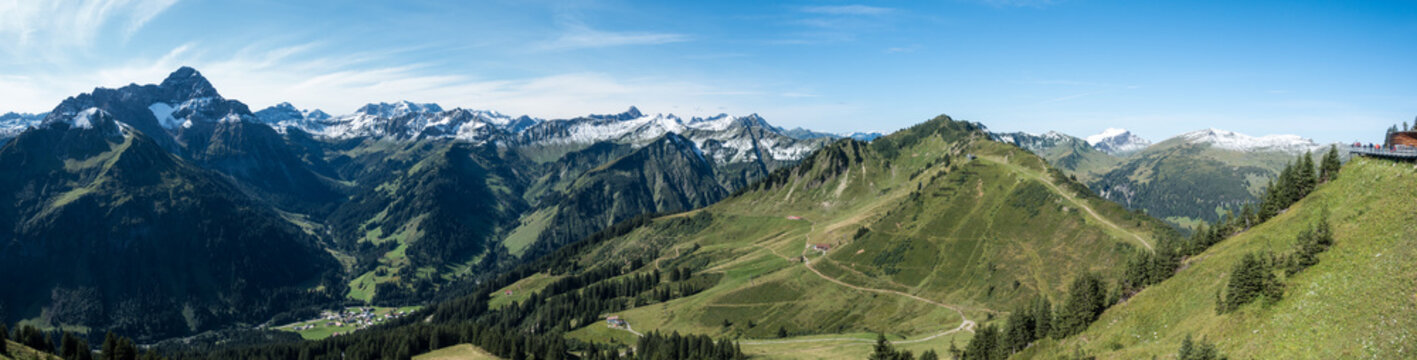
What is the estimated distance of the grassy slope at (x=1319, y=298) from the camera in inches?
2148

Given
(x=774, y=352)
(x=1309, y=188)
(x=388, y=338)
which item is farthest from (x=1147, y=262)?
(x=388, y=338)

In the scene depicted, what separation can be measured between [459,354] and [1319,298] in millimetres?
179428

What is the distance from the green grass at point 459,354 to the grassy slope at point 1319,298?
140798 millimetres

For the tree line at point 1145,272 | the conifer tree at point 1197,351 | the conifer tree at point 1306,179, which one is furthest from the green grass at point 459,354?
the conifer tree at point 1306,179

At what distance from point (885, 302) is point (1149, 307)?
108591mm

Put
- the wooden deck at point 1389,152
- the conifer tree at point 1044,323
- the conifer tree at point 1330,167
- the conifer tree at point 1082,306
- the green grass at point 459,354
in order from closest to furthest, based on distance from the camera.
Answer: the wooden deck at point 1389,152 → the conifer tree at point 1330,167 → the conifer tree at point 1082,306 → the conifer tree at point 1044,323 → the green grass at point 459,354

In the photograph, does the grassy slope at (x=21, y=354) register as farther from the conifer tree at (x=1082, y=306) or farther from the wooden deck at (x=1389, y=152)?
the wooden deck at (x=1389, y=152)

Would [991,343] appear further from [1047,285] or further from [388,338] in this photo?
[388,338]

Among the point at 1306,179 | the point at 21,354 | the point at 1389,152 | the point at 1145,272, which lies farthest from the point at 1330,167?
the point at 21,354

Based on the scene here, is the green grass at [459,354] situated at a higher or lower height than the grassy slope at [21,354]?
lower

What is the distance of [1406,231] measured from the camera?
209ft

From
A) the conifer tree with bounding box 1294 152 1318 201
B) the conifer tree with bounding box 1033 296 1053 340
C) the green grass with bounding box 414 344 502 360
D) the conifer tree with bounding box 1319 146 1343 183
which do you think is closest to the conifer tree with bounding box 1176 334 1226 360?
Result: the conifer tree with bounding box 1033 296 1053 340

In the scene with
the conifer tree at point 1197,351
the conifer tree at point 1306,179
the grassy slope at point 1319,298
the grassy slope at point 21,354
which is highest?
the conifer tree at point 1306,179

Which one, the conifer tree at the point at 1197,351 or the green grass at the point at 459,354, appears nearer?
the conifer tree at the point at 1197,351
